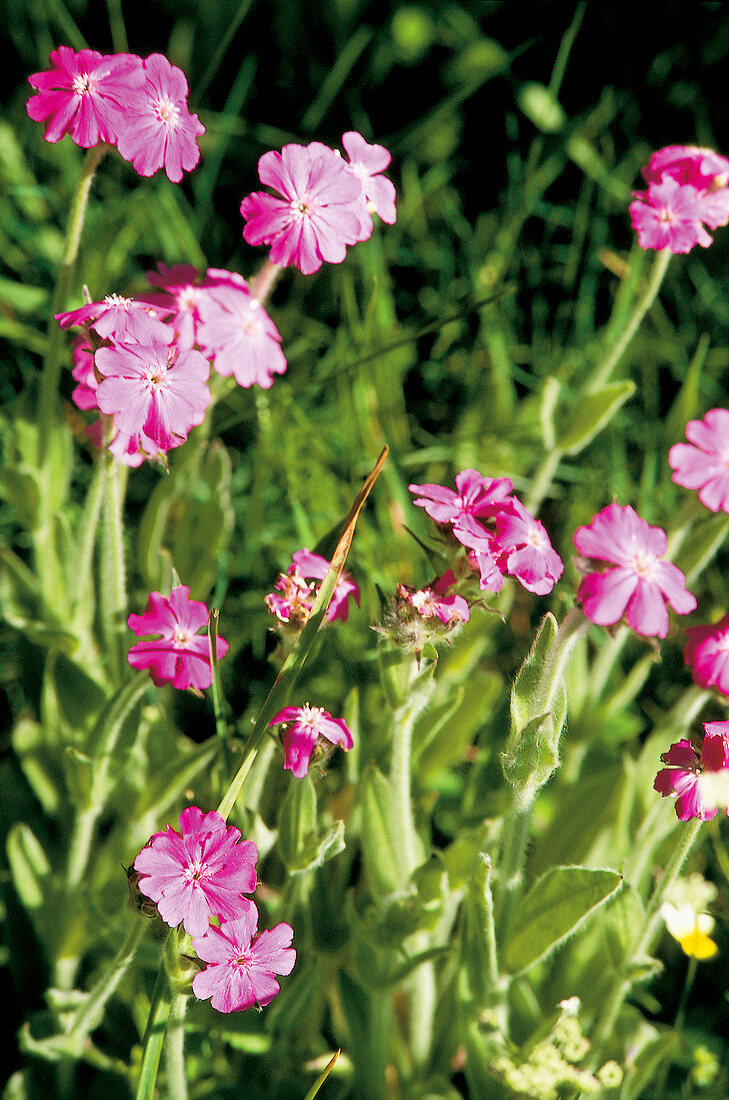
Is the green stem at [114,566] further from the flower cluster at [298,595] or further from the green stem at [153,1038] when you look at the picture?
the green stem at [153,1038]

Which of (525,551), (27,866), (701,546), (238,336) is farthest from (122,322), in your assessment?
(701,546)

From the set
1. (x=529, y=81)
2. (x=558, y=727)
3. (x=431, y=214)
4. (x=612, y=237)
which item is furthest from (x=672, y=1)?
(x=558, y=727)

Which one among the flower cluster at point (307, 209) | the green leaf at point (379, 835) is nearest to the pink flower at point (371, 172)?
the flower cluster at point (307, 209)

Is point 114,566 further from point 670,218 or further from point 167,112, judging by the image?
point 670,218

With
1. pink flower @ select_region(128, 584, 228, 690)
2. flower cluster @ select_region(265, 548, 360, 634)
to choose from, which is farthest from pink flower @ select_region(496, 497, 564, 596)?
pink flower @ select_region(128, 584, 228, 690)

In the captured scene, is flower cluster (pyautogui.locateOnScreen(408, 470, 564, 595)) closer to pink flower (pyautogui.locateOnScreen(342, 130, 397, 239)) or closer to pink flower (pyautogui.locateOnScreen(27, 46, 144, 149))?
pink flower (pyautogui.locateOnScreen(342, 130, 397, 239))
